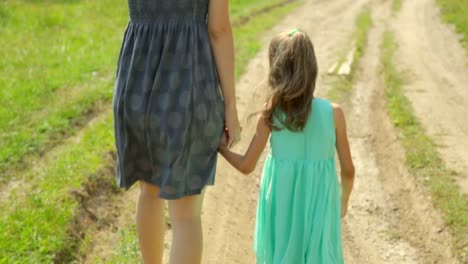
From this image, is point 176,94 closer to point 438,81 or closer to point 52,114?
point 52,114

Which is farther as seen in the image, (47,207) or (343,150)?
(47,207)

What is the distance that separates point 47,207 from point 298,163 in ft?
6.50

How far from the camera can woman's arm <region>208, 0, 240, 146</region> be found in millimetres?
2744

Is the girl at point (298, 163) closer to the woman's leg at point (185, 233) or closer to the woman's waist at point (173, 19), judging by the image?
the woman's leg at point (185, 233)

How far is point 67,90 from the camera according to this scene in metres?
7.93

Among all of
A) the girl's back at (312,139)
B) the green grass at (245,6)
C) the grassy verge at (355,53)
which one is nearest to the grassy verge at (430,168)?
the grassy verge at (355,53)

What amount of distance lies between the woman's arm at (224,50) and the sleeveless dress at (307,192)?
0.36m

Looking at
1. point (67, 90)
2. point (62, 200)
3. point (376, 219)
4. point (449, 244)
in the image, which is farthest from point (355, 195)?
point (67, 90)

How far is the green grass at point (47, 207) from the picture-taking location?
4.00m

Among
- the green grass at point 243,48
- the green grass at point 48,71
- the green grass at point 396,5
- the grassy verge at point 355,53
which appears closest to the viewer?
the green grass at point 243,48

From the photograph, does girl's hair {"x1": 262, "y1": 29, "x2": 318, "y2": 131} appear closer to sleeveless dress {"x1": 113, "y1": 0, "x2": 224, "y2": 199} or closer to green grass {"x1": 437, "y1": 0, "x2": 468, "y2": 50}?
sleeveless dress {"x1": 113, "y1": 0, "x2": 224, "y2": 199}

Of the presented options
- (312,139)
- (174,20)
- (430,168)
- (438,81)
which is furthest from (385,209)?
(438,81)

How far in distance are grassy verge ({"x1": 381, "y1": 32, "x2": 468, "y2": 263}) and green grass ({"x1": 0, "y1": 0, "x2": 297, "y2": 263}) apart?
6.65 ft

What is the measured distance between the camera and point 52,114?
6.76m
